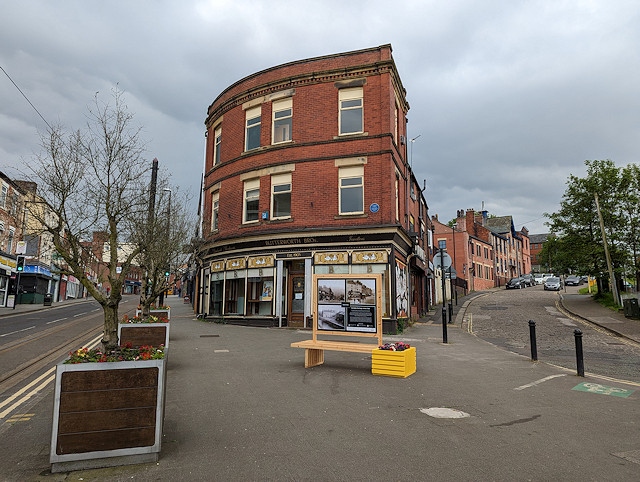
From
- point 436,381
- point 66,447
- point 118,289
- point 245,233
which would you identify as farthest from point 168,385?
point 245,233

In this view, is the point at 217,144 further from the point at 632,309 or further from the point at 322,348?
the point at 632,309

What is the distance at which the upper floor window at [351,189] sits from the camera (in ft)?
62.7

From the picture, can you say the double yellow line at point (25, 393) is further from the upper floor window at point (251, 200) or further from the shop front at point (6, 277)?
the shop front at point (6, 277)

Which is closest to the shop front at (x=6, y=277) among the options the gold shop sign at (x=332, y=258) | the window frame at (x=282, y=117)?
the window frame at (x=282, y=117)

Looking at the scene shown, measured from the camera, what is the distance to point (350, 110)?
65.4ft

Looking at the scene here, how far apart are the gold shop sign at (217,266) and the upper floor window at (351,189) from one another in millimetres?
7442

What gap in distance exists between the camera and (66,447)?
4117 millimetres

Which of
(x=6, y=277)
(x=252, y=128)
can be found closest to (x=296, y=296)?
(x=252, y=128)

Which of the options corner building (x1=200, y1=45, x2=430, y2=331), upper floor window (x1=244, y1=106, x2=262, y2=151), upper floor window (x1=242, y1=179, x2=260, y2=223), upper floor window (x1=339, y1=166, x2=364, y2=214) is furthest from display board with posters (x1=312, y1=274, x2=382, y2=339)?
upper floor window (x1=244, y1=106, x2=262, y2=151)

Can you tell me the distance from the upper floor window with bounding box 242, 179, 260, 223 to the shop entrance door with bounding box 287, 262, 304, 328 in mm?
3653

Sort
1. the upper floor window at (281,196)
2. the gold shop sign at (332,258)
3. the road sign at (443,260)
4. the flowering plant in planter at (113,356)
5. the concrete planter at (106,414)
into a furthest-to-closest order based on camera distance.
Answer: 1. the upper floor window at (281,196)
2. the gold shop sign at (332,258)
3. the road sign at (443,260)
4. the flowering plant in planter at (113,356)
5. the concrete planter at (106,414)

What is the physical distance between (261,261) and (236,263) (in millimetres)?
1872

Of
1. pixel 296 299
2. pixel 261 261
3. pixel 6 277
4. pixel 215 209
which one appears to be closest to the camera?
pixel 296 299

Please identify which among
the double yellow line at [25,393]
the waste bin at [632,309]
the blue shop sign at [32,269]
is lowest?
the double yellow line at [25,393]
